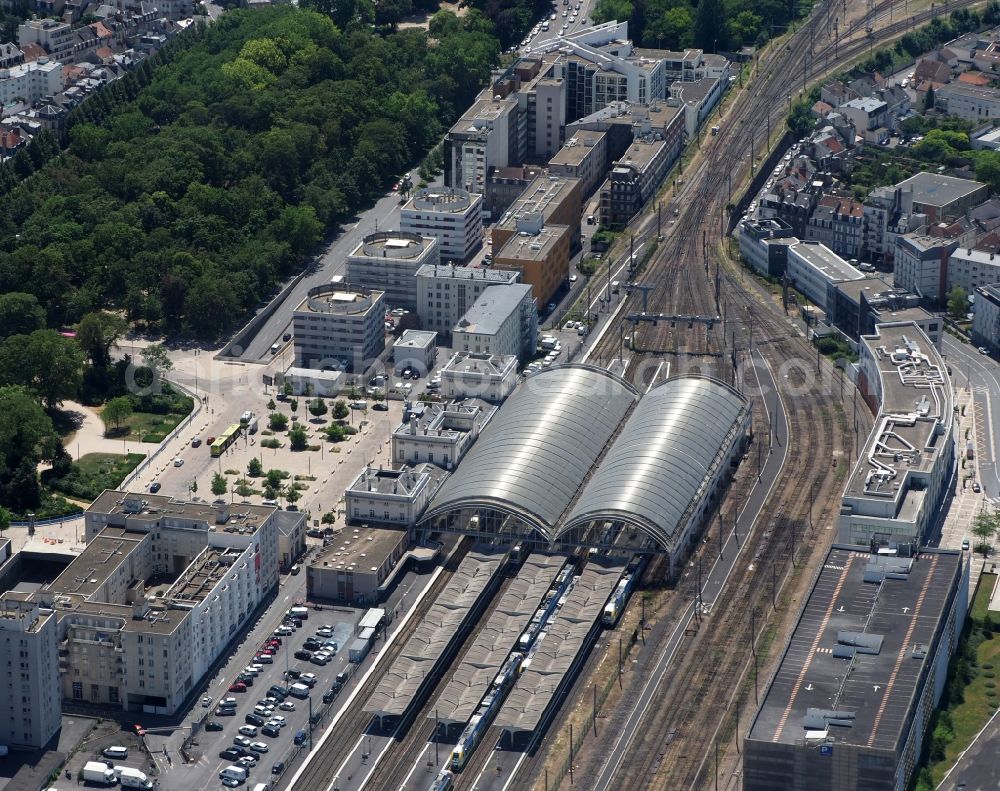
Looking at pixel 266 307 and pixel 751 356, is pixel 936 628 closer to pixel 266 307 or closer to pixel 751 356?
pixel 751 356

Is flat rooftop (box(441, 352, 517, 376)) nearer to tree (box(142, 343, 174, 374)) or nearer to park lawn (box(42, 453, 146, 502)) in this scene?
tree (box(142, 343, 174, 374))

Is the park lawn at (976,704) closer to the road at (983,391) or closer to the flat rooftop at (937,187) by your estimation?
the road at (983,391)

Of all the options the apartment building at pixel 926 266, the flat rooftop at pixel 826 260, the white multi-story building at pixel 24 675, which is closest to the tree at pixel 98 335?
the white multi-story building at pixel 24 675

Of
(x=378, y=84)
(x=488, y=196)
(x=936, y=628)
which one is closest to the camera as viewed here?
(x=936, y=628)

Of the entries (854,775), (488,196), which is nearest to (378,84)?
(488,196)

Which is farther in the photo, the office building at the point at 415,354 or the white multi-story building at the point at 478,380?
the office building at the point at 415,354

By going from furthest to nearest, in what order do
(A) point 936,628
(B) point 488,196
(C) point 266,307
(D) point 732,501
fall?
1. (B) point 488,196
2. (C) point 266,307
3. (D) point 732,501
4. (A) point 936,628

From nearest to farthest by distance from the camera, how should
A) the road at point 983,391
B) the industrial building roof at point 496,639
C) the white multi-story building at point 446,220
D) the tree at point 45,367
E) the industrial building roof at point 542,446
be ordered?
the industrial building roof at point 496,639 < the industrial building roof at point 542,446 < the road at point 983,391 < the tree at point 45,367 < the white multi-story building at point 446,220
